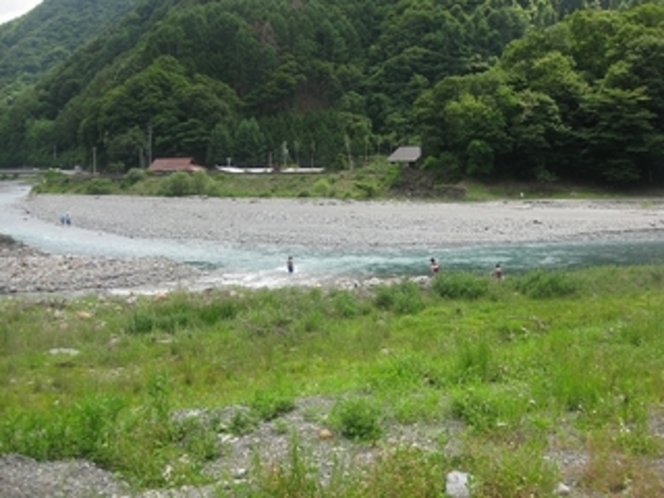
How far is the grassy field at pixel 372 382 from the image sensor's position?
25.5 feet

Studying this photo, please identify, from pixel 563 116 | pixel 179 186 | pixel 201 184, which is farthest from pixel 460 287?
pixel 179 186

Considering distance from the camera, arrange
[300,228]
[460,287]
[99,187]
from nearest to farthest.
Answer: [460,287], [300,228], [99,187]

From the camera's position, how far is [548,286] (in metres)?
21.8

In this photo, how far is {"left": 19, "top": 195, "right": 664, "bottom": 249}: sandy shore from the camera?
4119 centimetres

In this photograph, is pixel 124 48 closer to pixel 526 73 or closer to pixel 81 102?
pixel 81 102

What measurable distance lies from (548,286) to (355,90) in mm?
109583

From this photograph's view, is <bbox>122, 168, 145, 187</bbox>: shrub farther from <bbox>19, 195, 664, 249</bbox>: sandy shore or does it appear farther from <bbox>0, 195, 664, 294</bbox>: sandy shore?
<bbox>19, 195, 664, 249</bbox>: sandy shore

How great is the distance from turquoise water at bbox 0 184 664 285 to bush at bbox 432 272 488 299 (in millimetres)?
6977

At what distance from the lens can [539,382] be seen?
423 inches

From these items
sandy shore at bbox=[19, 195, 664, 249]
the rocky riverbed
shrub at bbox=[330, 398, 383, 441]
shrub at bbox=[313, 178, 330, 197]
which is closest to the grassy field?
shrub at bbox=[330, 398, 383, 441]

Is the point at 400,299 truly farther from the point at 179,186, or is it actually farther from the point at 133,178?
the point at 133,178

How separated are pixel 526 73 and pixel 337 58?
6761 cm

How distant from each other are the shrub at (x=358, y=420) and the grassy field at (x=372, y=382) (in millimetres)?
24

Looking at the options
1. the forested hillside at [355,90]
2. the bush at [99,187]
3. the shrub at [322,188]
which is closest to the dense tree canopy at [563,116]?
the forested hillside at [355,90]
